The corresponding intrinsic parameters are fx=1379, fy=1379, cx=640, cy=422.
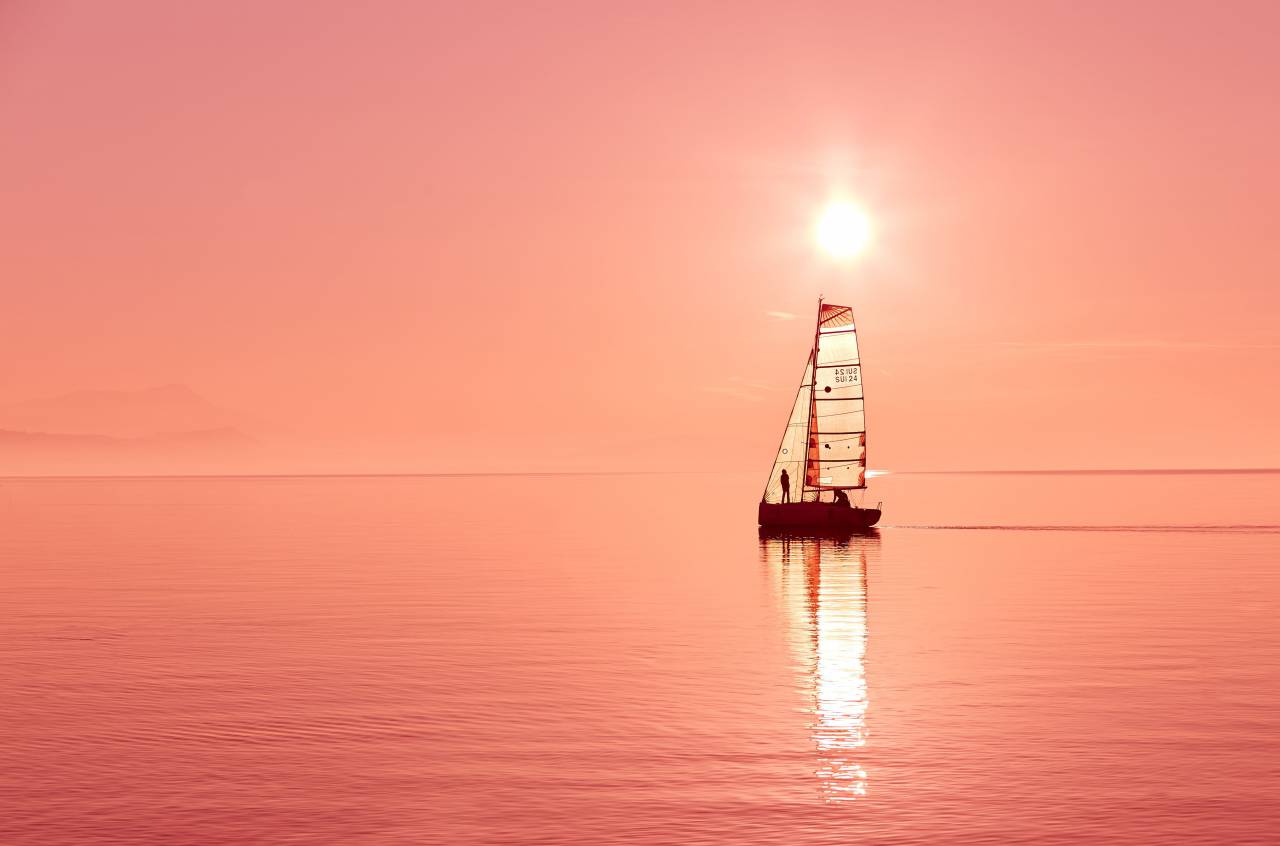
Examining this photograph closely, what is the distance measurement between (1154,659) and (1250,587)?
1066 inches

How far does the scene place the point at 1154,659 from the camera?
1518 inches

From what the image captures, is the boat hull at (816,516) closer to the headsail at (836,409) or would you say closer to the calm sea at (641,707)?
the headsail at (836,409)

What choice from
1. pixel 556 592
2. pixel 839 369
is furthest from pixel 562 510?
pixel 556 592

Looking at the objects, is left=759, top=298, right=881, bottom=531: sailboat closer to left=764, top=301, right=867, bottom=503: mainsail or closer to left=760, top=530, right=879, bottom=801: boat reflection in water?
left=764, top=301, right=867, bottom=503: mainsail

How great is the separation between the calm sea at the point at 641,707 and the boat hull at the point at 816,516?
26.3m

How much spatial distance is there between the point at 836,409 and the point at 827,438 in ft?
7.21

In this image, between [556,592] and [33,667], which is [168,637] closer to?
[33,667]

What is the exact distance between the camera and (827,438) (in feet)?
327

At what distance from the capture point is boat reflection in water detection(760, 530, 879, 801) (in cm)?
2462

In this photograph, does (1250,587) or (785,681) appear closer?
(785,681)

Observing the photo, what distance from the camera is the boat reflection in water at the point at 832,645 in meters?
24.6

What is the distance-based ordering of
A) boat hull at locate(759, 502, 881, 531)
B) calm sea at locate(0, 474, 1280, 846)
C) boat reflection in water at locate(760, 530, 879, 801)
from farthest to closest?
boat hull at locate(759, 502, 881, 531) → boat reflection in water at locate(760, 530, 879, 801) → calm sea at locate(0, 474, 1280, 846)

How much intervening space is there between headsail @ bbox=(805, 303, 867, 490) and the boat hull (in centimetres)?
245

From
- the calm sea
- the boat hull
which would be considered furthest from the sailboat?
the calm sea
